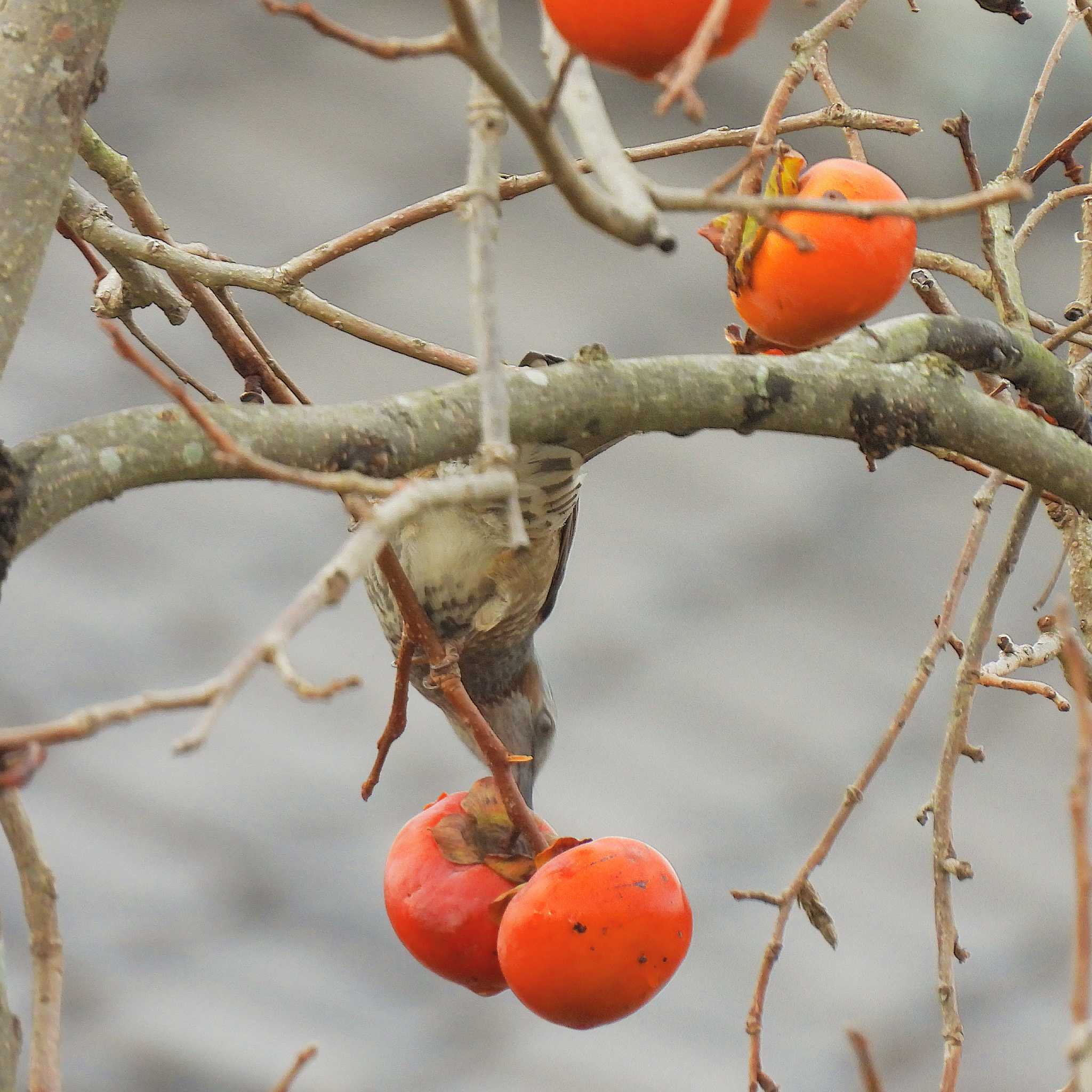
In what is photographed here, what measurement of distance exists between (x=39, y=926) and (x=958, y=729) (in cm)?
73

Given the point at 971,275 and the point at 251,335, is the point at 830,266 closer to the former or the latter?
the point at 251,335

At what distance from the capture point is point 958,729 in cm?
120

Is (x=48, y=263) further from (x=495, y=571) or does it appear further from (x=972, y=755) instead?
(x=972, y=755)

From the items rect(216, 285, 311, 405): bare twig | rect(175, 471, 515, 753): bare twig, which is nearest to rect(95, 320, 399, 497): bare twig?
rect(175, 471, 515, 753): bare twig

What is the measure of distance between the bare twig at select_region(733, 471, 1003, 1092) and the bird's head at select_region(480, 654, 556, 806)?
1.10m

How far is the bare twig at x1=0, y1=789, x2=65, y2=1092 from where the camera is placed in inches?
34.2

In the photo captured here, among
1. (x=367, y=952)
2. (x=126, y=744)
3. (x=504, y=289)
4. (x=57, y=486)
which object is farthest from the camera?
(x=367, y=952)

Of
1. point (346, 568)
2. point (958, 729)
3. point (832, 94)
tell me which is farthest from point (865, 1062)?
point (832, 94)

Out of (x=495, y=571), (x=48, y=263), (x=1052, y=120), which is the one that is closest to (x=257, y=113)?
Answer: (x=48, y=263)

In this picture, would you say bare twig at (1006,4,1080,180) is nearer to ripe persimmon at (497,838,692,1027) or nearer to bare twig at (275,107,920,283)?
bare twig at (275,107,920,283)

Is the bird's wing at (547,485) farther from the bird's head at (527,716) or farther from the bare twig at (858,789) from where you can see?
the bare twig at (858,789)

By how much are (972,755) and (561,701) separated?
6.07ft

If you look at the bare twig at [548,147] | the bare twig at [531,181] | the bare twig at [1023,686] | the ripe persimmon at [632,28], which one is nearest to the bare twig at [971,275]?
the bare twig at [531,181]

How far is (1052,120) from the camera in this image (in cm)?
285
